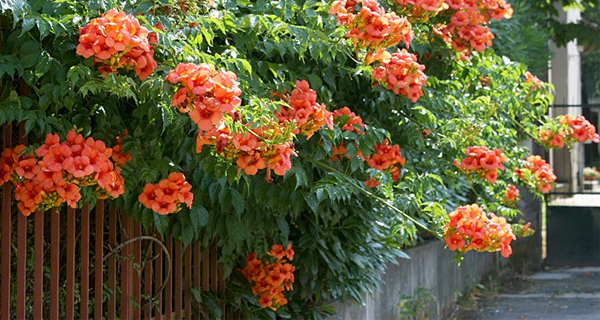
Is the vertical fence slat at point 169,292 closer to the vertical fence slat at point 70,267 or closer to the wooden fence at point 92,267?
the wooden fence at point 92,267

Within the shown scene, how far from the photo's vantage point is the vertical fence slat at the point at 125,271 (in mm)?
4340

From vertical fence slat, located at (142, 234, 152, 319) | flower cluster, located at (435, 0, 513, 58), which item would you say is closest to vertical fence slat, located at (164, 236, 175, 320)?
vertical fence slat, located at (142, 234, 152, 319)


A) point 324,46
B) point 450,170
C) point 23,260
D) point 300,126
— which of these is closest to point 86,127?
point 23,260

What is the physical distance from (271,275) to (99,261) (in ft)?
3.86

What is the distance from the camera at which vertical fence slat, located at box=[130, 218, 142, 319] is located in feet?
14.5

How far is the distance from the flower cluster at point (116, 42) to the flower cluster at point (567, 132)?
12.6 feet

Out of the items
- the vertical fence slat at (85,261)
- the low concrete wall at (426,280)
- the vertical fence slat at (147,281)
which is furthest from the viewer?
the low concrete wall at (426,280)

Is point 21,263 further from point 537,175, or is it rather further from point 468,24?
point 537,175

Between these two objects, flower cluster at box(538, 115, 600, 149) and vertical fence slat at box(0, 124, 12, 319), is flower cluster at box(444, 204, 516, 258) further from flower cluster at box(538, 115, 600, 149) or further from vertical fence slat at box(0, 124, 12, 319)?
vertical fence slat at box(0, 124, 12, 319)

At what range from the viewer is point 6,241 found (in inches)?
144

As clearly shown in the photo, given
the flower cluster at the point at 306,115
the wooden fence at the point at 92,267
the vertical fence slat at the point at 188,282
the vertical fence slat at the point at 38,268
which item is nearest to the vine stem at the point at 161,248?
the wooden fence at the point at 92,267

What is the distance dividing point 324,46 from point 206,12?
614 millimetres

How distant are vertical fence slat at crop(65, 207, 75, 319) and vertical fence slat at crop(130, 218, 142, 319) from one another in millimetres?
443

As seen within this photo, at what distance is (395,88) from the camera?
4547mm
